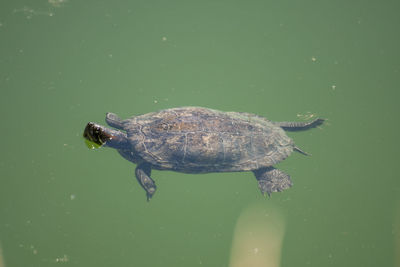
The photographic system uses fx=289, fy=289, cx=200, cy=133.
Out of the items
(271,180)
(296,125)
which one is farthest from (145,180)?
(296,125)

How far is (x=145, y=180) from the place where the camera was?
11.9 feet

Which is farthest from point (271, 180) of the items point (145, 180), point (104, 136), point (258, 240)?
point (104, 136)

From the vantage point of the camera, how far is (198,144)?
3.51 m

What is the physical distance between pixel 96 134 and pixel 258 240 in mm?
2385

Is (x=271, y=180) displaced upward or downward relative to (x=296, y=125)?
downward

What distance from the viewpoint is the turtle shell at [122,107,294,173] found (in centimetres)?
352

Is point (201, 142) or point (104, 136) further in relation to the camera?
point (104, 136)

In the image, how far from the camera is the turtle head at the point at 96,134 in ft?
11.5

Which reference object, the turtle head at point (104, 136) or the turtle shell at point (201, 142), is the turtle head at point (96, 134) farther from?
the turtle shell at point (201, 142)

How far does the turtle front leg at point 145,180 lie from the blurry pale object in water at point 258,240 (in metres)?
1.16

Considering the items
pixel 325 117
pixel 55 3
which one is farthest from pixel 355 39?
pixel 55 3

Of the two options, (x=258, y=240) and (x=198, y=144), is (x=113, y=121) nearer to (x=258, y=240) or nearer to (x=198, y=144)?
(x=198, y=144)

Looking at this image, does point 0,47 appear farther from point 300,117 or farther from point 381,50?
point 381,50

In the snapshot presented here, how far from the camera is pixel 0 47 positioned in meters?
4.90
